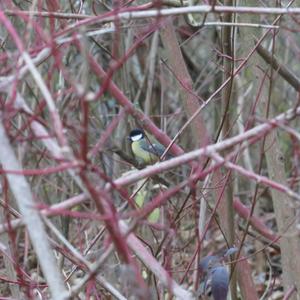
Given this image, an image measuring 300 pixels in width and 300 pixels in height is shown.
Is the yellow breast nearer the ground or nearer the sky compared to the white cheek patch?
nearer the ground

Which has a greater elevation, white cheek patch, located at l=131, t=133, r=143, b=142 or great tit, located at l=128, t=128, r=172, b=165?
white cheek patch, located at l=131, t=133, r=143, b=142

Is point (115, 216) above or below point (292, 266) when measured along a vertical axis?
above

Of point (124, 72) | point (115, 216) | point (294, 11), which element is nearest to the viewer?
point (115, 216)

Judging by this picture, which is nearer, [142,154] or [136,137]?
[136,137]

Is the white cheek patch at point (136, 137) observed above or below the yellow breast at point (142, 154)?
above

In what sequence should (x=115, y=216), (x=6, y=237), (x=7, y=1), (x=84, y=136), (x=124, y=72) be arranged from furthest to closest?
(x=124, y=72) < (x=6, y=237) < (x=7, y=1) < (x=115, y=216) < (x=84, y=136)

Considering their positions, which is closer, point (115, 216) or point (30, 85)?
point (115, 216)

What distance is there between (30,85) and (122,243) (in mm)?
3207

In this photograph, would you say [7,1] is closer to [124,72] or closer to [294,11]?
[294,11]

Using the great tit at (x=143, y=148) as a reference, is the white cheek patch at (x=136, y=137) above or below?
above

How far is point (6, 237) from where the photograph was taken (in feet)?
8.58

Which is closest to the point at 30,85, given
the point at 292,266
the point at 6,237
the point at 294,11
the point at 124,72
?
the point at 124,72

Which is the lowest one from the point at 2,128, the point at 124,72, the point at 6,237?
the point at 6,237

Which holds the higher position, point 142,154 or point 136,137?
point 136,137
